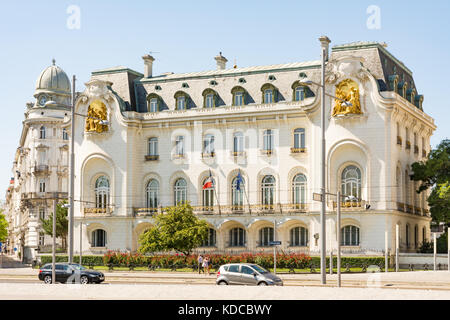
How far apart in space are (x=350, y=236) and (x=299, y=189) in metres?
6.74

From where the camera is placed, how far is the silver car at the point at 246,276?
40250 millimetres

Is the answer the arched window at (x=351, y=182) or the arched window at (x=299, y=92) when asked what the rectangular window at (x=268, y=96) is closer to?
the arched window at (x=299, y=92)

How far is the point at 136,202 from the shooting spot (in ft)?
256

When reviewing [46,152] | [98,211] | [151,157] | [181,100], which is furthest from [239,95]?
[46,152]

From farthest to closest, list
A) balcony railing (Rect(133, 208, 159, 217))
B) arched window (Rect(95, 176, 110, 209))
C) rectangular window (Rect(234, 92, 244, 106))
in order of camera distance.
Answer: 1. arched window (Rect(95, 176, 110, 209))
2. balcony railing (Rect(133, 208, 159, 217))
3. rectangular window (Rect(234, 92, 244, 106))

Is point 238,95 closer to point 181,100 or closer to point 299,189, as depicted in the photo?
point 181,100

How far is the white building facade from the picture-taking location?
6769 centimetres

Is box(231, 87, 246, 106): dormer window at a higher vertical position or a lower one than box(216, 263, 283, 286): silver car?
higher

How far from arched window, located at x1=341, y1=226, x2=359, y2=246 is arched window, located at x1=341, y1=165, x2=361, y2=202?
294 centimetres

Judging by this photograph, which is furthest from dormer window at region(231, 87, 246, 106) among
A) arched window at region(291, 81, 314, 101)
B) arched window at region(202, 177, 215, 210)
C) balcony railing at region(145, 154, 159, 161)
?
balcony railing at region(145, 154, 159, 161)

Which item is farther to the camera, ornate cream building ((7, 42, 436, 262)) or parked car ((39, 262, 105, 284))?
ornate cream building ((7, 42, 436, 262))

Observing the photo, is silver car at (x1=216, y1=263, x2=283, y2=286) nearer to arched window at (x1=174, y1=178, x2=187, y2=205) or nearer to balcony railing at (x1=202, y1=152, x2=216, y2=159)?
balcony railing at (x1=202, y1=152, x2=216, y2=159)
